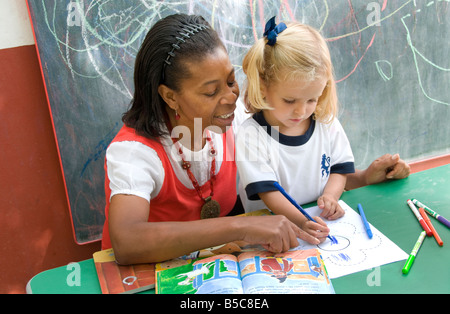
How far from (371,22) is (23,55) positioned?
1632 millimetres

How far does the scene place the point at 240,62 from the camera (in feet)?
6.10

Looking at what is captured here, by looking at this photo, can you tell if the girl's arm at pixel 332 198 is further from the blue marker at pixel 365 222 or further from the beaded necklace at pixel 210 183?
the beaded necklace at pixel 210 183

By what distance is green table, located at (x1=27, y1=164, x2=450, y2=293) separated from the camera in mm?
796

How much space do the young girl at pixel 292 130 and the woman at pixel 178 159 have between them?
0.28 feet

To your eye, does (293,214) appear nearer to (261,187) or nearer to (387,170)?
(261,187)

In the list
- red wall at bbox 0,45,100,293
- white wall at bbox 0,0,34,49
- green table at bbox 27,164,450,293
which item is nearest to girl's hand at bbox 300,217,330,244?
green table at bbox 27,164,450,293

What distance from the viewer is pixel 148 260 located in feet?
3.02

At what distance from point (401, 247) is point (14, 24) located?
1509 millimetres

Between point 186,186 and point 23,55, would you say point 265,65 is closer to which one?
point 186,186

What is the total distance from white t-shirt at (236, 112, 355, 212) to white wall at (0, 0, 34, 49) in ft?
3.10

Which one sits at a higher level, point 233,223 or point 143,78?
point 143,78
